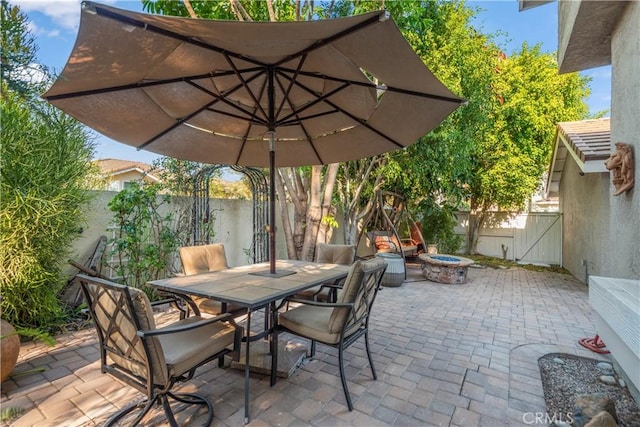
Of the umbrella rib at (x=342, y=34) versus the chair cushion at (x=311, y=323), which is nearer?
the umbrella rib at (x=342, y=34)

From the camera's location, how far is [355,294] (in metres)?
2.33

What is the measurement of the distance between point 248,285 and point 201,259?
1249mm

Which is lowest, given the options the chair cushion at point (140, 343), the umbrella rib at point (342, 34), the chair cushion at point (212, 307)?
the chair cushion at point (212, 307)

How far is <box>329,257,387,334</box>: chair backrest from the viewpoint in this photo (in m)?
2.31

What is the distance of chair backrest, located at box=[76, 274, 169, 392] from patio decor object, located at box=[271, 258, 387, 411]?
0.99 m

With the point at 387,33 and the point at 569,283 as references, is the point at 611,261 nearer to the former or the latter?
the point at 387,33

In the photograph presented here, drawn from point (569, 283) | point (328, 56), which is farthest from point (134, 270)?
point (569, 283)

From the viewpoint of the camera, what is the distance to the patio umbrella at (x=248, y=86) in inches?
71.4

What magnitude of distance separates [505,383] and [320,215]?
4.11 metres

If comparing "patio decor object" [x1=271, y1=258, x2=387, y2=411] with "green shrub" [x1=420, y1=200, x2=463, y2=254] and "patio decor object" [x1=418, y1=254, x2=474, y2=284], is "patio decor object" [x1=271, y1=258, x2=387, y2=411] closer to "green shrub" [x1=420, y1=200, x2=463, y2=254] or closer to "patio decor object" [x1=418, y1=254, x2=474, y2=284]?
"patio decor object" [x1=418, y1=254, x2=474, y2=284]

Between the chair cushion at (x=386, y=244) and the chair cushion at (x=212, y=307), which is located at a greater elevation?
the chair cushion at (x=386, y=244)

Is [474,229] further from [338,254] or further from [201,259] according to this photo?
[201,259]

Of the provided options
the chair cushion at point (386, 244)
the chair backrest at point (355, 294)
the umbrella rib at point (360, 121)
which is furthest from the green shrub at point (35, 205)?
the chair cushion at point (386, 244)

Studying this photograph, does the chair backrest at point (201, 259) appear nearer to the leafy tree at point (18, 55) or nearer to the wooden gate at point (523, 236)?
the leafy tree at point (18, 55)
